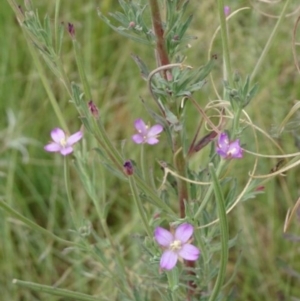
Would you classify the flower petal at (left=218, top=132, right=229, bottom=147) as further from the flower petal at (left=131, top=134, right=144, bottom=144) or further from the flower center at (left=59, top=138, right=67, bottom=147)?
the flower center at (left=59, top=138, right=67, bottom=147)

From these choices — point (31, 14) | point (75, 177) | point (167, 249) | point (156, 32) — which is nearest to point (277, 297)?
point (75, 177)

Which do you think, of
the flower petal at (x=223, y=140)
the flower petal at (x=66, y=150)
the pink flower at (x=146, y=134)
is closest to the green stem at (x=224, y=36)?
the flower petal at (x=223, y=140)

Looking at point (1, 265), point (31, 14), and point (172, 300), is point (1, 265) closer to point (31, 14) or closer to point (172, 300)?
point (172, 300)

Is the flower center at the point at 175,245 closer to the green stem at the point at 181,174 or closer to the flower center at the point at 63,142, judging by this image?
the green stem at the point at 181,174

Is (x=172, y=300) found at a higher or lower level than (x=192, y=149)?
lower

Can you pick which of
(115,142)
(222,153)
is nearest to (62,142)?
(222,153)

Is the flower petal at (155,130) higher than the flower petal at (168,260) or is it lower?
higher
